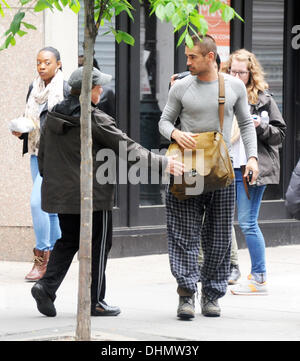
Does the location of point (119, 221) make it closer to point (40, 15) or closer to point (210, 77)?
point (40, 15)

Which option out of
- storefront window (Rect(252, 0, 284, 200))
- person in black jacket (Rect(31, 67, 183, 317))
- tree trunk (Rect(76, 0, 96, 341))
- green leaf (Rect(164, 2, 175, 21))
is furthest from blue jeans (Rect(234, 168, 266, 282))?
storefront window (Rect(252, 0, 284, 200))

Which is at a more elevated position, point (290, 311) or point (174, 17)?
point (174, 17)

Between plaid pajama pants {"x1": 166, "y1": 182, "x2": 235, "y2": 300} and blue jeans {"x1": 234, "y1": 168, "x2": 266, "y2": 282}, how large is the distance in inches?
42.1

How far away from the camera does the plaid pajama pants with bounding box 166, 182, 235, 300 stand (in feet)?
22.2

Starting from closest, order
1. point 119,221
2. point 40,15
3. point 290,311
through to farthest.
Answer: point 290,311 → point 40,15 → point 119,221

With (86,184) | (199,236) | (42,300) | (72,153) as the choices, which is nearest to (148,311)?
(199,236)

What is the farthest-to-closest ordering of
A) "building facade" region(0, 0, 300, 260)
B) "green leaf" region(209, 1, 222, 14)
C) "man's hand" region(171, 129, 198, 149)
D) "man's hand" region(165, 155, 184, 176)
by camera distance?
"building facade" region(0, 0, 300, 260), "man's hand" region(171, 129, 198, 149), "man's hand" region(165, 155, 184, 176), "green leaf" region(209, 1, 222, 14)

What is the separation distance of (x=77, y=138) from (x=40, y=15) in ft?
10.0

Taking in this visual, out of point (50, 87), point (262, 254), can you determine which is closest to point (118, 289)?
point (262, 254)

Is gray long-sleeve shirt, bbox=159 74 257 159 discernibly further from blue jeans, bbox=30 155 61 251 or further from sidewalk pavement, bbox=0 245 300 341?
blue jeans, bbox=30 155 61 251

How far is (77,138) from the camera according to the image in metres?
6.57

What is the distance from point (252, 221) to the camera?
7.92 m

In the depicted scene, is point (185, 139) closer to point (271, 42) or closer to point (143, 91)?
point (143, 91)
